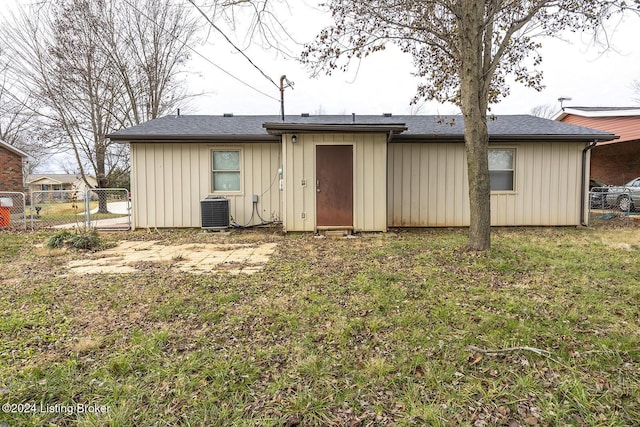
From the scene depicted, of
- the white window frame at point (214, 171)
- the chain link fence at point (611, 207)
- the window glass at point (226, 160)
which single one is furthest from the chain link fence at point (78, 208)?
the chain link fence at point (611, 207)

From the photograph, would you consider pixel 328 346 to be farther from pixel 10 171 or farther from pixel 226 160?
pixel 10 171

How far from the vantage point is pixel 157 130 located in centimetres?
804

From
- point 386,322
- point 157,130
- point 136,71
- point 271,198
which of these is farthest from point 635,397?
point 136,71

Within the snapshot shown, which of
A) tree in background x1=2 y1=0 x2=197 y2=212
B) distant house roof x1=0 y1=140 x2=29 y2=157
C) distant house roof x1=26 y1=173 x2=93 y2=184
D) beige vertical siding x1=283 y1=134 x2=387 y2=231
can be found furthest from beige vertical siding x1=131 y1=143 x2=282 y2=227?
distant house roof x1=26 y1=173 x2=93 y2=184

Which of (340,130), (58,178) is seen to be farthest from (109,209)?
(58,178)

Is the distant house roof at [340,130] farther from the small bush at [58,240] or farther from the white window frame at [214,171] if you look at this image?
the small bush at [58,240]

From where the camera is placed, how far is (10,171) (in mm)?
13477

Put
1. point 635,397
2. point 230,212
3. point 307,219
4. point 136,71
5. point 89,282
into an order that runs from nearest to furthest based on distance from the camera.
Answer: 1. point 635,397
2. point 89,282
3. point 307,219
4. point 230,212
5. point 136,71

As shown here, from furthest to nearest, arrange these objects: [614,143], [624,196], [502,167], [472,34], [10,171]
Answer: [614,143] → [10,171] → [624,196] → [502,167] → [472,34]

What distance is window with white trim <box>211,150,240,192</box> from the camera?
8.02 meters

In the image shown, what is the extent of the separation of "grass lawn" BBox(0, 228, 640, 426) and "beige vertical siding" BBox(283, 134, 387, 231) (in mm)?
2894

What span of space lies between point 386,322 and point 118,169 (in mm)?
16425

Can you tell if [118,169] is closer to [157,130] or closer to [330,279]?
[157,130]

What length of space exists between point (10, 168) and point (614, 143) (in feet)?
80.1
